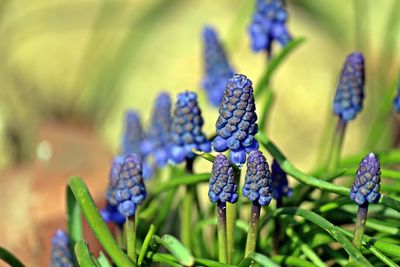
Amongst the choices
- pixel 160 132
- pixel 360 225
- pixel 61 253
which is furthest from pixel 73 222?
pixel 360 225

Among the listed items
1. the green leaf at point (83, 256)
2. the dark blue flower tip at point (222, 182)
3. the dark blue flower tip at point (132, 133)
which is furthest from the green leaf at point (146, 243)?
the dark blue flower tip at point (132, 133)

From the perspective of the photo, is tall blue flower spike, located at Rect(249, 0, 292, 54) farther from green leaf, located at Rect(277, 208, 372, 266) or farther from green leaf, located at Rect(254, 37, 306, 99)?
green leaf, located at Rect(277, 208, 372, 266)

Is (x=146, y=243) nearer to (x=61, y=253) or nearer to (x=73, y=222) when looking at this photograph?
(x=61, y=253)

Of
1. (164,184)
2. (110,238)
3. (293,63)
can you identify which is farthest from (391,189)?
(293,63)

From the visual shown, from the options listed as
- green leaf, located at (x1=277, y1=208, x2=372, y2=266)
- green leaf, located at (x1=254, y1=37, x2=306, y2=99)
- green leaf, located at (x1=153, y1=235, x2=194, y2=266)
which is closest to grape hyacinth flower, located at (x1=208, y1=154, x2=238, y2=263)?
green leaf, located at (x1=153, y1=235, x2=194, y2=266)

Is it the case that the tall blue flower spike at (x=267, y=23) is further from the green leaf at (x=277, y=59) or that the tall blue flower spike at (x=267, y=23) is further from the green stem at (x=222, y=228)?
the green stem at (x=222, y=228)

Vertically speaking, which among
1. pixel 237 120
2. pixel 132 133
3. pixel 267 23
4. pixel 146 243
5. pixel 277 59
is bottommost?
pixel 146 243
